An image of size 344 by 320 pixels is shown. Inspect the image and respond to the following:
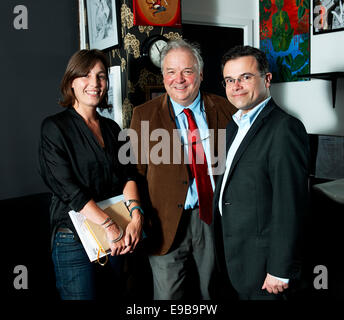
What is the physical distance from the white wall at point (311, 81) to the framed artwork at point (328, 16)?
0.17 ft

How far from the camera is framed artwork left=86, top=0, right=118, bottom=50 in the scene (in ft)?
8.21

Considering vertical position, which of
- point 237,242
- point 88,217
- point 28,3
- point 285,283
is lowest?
point 285,283

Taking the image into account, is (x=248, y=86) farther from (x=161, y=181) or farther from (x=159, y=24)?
(x=159, y=24)


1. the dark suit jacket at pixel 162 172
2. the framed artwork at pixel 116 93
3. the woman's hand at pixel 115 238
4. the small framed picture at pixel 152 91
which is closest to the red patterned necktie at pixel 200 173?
the dark suit jacket at pixel 162 172

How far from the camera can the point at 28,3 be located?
2.62m

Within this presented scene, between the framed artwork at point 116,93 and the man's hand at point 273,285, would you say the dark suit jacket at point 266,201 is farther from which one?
the framed artwork at point 116,93

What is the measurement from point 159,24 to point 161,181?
48.2 inches

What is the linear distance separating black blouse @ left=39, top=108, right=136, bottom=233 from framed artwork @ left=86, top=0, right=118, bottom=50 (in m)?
1.11

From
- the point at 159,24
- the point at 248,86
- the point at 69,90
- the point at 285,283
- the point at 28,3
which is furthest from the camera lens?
the point at 28,3

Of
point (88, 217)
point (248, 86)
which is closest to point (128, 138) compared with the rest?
point (88, 217)

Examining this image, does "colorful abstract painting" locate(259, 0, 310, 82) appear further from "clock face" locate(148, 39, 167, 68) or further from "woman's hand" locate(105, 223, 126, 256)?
"woman's hand" locate(105, 223, 126, 256)

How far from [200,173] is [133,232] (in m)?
0.43

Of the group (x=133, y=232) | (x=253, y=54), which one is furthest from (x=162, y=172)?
(x=253, y=54)

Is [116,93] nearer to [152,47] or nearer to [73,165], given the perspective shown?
[152,47]
